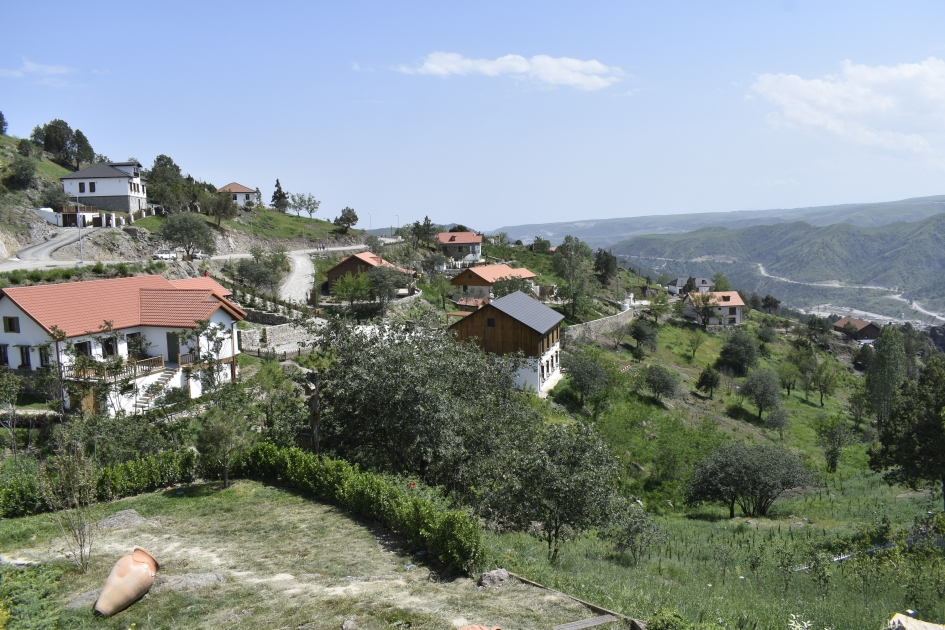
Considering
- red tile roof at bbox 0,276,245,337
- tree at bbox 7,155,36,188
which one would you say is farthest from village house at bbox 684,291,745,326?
tree at bbox 7,155,36,188

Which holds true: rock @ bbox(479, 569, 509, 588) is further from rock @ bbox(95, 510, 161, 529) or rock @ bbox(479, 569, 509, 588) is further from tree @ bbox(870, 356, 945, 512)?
tree @ bbox(870, 356, 945, 512)

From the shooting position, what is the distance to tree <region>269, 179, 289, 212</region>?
356 feet

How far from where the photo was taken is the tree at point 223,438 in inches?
715

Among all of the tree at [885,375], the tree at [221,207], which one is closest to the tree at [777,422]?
the tree at [885,375]

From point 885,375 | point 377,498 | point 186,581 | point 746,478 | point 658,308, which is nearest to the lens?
point 186,581

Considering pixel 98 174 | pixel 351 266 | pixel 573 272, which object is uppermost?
pixel 98 174

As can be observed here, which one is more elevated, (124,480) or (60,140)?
(60,140)

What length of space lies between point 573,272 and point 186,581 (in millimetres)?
67758

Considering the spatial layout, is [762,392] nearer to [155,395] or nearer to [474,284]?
[474,284]

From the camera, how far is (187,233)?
186ft

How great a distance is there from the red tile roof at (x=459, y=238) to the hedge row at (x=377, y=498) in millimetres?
74320

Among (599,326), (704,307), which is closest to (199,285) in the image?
(599,326)

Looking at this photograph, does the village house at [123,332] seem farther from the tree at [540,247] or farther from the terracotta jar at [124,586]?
the tree at [540,247]

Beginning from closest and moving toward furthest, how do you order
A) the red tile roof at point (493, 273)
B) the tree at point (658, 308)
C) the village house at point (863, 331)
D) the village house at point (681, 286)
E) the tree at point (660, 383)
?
1. the tree at point (660, 383)
2. the red tile roof at point (493, 273)
3. the tree at point (658, 308)
4. the village house at point (863, 331)
5. the village house at point (681, 286)
